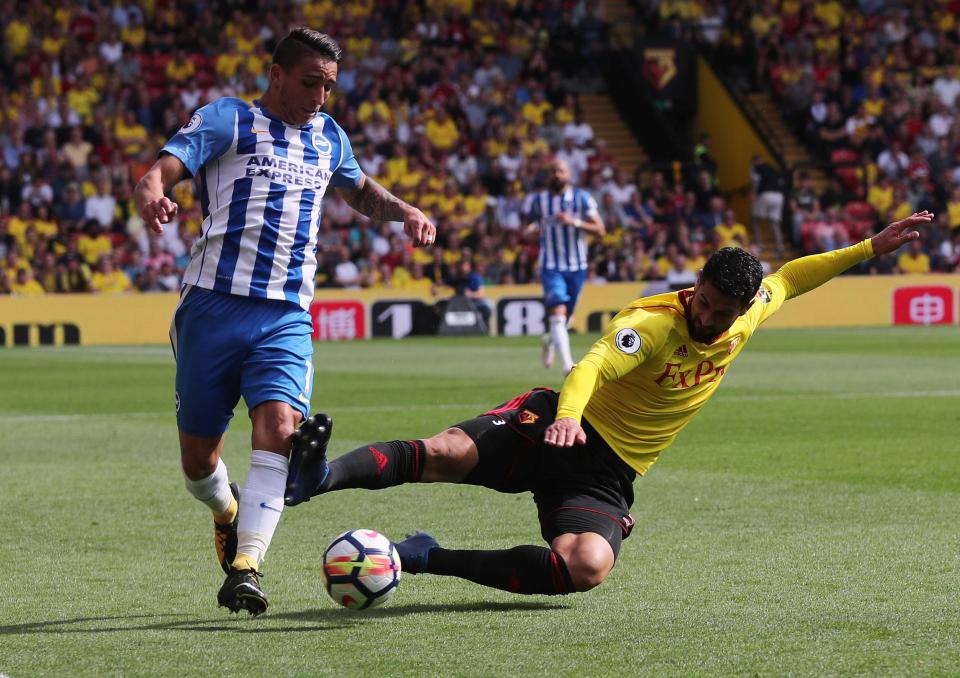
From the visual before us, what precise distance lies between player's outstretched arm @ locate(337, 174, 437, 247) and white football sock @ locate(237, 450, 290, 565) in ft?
3.90

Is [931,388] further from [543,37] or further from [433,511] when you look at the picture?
[543,37]

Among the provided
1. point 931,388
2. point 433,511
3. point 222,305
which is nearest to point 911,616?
point 222,305

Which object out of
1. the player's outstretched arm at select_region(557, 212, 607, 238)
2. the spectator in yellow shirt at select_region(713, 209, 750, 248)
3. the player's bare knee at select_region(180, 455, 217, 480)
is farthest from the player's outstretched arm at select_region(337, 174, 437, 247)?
the spectator in yellow shirt at select_region(713, 209, 750, 248)

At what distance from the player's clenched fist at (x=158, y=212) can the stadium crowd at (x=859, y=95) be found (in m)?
25.7

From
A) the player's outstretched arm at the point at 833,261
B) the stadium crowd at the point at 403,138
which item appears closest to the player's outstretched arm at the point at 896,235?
the player's outstretched arm at the point at 833,261

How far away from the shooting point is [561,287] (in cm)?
1859

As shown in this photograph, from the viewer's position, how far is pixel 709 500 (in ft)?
27.4

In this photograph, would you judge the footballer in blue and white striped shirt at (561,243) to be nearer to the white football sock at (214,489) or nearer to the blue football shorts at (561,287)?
the blue football shorts at (561,287)

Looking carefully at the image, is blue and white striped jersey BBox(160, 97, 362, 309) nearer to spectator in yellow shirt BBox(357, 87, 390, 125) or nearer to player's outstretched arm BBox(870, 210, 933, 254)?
player's outstretched arm BBox(870, 210, 933, 254)

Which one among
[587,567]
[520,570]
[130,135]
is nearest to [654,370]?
[587,567]

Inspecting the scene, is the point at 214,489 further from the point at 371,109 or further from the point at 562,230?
the point at 371,109

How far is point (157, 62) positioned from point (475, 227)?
647 cm

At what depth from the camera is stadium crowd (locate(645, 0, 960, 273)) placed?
3072cm

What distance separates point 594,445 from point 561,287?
12.5 metres
